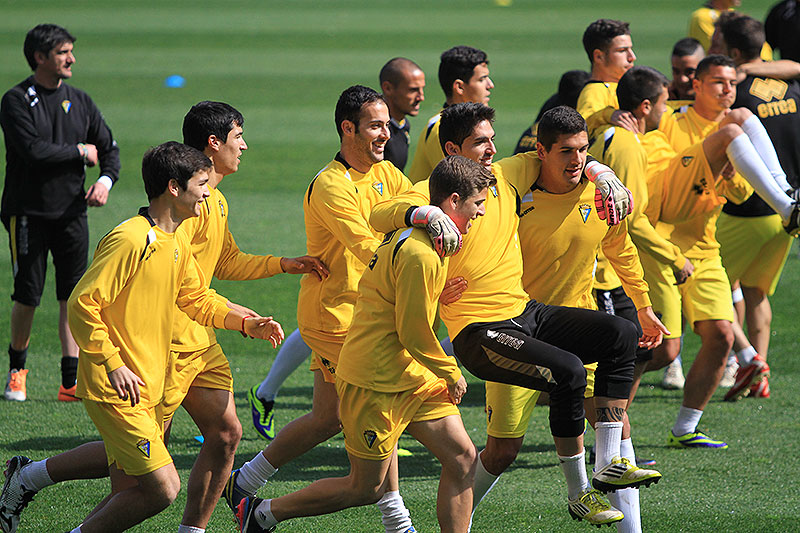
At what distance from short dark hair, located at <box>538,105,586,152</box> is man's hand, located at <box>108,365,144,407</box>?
223cm

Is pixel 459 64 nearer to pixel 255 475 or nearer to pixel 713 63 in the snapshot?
pixel 713 63

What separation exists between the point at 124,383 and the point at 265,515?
112 centimetres

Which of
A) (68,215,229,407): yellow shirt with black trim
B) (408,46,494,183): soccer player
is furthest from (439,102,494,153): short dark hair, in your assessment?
(408,46,494,183): soccer player

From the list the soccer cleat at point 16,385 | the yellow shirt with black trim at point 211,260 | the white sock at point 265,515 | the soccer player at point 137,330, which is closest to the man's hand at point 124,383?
the soccer player at point 137,330

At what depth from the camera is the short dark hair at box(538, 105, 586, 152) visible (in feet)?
16.2

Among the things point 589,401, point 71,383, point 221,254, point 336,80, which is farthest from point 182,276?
point 336,80

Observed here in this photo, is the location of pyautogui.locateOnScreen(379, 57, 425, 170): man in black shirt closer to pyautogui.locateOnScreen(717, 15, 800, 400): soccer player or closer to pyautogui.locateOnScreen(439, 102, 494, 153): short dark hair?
pyautogui.locateOnScreen(439, 102, 494, 153): short dark hair

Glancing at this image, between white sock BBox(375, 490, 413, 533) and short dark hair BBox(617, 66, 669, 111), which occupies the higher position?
short dark hair BBox(617, 66, 669, 111)

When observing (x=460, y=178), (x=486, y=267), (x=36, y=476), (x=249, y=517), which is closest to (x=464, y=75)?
(x=486, y=267)

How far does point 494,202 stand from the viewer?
484cm

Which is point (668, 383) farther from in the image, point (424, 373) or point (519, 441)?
point (424, 373)

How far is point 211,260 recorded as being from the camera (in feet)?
16.9

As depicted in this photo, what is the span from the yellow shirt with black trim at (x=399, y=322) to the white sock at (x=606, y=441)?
2.83 feet

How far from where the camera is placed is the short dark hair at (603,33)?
738 centimetres
